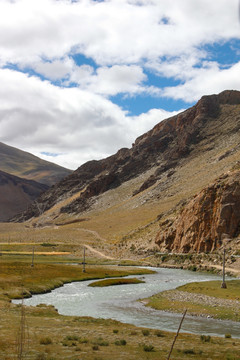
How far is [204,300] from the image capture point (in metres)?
40.9

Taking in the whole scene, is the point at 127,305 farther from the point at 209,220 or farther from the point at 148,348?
the point at 209,220

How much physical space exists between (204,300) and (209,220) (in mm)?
43507

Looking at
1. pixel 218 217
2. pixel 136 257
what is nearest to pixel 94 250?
pixel 136 257

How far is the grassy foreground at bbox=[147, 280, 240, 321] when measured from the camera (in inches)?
1373

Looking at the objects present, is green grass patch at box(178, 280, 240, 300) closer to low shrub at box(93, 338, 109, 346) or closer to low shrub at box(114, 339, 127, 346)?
low shrub at box(114, 339, 127, 346)

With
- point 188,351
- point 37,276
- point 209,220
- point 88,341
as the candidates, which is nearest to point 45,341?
point 88,341

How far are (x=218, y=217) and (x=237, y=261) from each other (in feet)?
49.0

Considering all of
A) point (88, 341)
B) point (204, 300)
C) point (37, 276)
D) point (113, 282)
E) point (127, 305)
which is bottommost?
point (113, 282)

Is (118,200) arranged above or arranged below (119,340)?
above

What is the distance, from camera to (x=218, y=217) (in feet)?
265

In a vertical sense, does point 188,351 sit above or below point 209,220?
below

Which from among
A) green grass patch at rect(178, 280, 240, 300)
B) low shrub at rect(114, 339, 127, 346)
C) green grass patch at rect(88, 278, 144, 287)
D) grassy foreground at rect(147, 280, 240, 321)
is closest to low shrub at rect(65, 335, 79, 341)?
low shrub at rect(114, 339, 127, 346)

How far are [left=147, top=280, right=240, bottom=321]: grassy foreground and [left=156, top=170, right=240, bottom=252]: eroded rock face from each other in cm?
2798

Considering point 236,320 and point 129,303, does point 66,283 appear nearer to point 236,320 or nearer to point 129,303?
point 129,303
